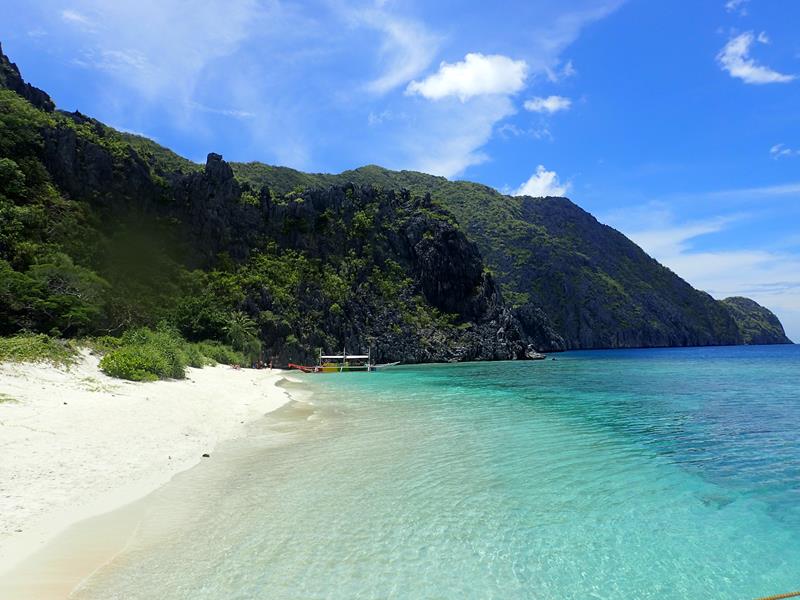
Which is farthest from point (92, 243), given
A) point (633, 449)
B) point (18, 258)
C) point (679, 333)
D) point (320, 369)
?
point (679, 333)

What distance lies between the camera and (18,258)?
1893 inches

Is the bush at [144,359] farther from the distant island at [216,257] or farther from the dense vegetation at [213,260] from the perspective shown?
the distant island at [216,257]

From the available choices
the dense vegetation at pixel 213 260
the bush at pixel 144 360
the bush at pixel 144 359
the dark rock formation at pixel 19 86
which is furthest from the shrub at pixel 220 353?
the dark rock formation at pixel 19 86

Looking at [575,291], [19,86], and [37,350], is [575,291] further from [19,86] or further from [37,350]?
[37,350]

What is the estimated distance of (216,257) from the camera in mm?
80750

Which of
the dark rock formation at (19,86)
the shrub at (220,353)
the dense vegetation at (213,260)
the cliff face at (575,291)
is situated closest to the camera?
the dense vegetation at (213,260)

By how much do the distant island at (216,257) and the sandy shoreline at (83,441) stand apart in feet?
23.6

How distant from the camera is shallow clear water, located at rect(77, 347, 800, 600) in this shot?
6.61m

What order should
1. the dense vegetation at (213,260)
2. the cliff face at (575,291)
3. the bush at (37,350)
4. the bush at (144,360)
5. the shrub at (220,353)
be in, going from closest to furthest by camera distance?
the bush at (37,350), the bush at (144,360), the dense vegetation at (213,260), the shrub at (220,353), the cliff face at (575,291)

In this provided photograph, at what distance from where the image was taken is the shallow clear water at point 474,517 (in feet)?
21.7

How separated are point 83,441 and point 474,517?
10073 mm

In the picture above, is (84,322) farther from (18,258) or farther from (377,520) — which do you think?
(377,520)

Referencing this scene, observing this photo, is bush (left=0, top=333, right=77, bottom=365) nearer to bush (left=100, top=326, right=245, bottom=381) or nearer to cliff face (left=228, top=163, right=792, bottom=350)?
bush (left=100, top=326, right=245, bottom=381)

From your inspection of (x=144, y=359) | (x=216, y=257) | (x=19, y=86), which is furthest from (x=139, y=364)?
(x=19, y=86)
